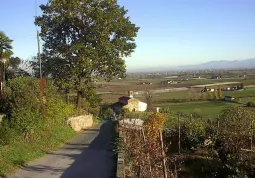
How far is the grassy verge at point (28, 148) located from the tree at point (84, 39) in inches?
216

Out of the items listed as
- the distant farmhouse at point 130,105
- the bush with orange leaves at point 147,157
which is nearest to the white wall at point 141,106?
the distant farmhouse at point 130,105

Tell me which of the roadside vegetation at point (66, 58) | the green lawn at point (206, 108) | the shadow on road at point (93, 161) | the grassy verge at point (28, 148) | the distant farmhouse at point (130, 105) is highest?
the roadside vegetation at point (66, 58)

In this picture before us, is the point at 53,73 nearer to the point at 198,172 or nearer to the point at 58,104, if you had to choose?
the point at 58,104

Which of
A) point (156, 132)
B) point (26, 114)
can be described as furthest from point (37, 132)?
point (156, 132)

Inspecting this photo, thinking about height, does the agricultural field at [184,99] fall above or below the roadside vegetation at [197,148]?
below

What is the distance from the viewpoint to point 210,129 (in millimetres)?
16141

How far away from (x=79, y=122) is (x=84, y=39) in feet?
18.4

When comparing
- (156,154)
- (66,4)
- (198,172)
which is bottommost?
(198,172)

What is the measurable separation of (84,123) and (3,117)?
955 cm

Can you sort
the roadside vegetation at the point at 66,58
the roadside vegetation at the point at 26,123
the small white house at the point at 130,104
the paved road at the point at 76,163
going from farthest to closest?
the small white house at the point at 130,104, the roadside vegetation at the point at 66,58, the roadside vegetation at the point at 26,123, the paved road at the point at 76,163

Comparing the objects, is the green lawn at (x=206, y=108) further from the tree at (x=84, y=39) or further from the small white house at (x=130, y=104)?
the tree at (x=84, y=39)

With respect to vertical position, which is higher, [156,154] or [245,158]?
[156,154]

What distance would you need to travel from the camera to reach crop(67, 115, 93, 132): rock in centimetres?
2033

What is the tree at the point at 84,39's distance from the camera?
69.2ft
